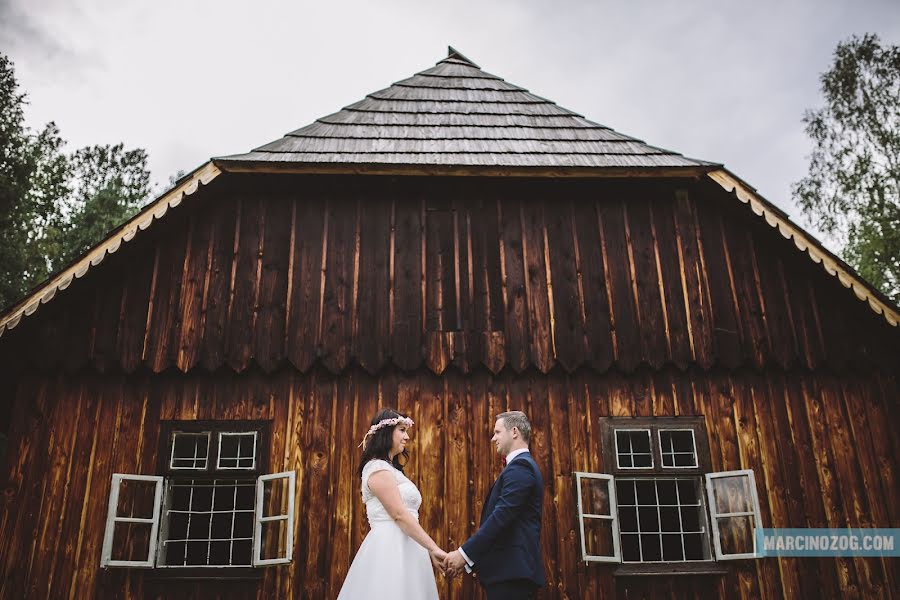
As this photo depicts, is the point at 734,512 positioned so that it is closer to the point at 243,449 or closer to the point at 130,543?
the point at 243,449

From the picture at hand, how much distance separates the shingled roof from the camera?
24.4 feet

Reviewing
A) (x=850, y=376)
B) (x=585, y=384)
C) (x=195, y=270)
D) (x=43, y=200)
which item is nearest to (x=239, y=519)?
(x=195, y=270)

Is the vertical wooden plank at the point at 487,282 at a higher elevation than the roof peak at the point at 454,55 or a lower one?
lower

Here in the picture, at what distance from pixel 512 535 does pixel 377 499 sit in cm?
101

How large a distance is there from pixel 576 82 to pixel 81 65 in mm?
37712

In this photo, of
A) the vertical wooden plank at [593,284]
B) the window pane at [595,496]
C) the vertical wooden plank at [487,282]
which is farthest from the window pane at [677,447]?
the vertical wooden plank at [487,282]

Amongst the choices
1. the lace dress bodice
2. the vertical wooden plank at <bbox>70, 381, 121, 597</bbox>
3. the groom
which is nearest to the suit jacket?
the groom

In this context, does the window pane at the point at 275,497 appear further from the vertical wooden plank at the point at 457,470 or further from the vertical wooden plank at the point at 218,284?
the vertical wooden plank at the point at 457,470

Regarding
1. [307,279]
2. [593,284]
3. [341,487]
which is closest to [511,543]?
[341,487]

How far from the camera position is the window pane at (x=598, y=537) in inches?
254

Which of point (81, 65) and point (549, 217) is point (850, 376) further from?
point (81, 65)

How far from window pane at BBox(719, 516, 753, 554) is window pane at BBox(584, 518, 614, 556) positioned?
3.60ft

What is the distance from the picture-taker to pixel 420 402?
6.90 m

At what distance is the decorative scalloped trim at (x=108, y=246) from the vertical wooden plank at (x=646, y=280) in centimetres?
477
